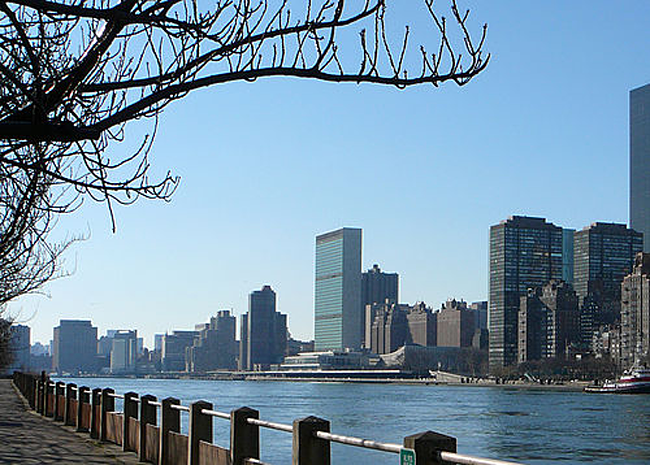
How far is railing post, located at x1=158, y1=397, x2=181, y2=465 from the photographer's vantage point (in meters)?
16.3

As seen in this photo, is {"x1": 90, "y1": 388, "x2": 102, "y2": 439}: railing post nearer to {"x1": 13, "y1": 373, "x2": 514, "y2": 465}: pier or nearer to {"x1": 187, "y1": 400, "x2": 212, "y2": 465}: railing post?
{"x1": 13, "y1": 373, "x2": 514, "y2": 465}: pier

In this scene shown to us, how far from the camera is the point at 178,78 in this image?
7.38 meters

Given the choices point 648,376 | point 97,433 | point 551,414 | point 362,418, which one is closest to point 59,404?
point 97,433

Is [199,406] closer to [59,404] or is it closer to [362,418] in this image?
[59,404]

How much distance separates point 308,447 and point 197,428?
14.5 feet

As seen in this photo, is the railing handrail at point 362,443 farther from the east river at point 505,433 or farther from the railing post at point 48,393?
the east river at point 505,433

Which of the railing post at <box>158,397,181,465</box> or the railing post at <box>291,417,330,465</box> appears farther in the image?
the railing post at <box>158,397,181,465</box>

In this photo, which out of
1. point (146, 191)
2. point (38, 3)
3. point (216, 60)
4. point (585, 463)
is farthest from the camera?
point (585, 463)

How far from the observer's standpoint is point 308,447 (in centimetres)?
1033

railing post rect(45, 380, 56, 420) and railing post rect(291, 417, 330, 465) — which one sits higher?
railing post rect(291, 417, 330, 465)

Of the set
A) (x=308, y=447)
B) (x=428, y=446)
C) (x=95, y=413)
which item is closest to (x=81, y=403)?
(x=95, y=413)

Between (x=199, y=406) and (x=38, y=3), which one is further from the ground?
(x=38, y=3)

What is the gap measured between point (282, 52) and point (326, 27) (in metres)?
0.46

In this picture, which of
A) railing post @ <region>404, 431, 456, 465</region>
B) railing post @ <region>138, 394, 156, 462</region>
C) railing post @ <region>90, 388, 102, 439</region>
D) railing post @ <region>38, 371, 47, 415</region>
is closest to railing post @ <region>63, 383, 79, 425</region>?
railing post @ <region>90, 388, 102, 439</region>
